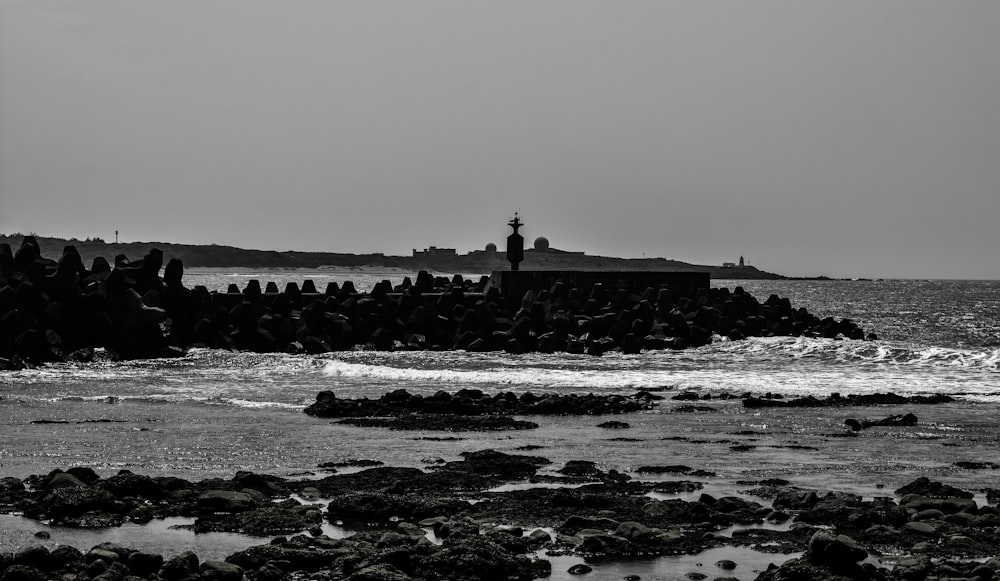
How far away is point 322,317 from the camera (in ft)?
103

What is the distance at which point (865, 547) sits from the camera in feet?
26.9

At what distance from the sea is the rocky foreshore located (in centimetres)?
39

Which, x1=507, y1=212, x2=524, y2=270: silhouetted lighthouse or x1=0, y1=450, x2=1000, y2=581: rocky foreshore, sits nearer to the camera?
x1=0, y1=450, x2=1000, y2=581: rocky foreshore

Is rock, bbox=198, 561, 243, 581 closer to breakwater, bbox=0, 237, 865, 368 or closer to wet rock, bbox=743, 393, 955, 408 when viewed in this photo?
wet rock, bbox=743, 393, 955, 408

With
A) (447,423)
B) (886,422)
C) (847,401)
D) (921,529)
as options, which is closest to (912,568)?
(921,529)

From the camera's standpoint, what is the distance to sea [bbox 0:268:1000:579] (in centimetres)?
1177

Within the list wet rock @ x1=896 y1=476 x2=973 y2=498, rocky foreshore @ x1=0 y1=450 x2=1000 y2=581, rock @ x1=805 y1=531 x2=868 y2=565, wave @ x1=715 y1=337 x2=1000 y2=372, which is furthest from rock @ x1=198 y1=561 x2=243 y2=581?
wave @ x1=715 y1=337 x2=1000 y2=372

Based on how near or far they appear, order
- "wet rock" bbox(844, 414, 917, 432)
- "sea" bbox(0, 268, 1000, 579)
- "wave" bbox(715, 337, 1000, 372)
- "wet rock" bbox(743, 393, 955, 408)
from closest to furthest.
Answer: "sea" bbox(0, 268, 1000, 579) < "wet rock" bbox(844, 414, 917, 432) < "wet rock" bbox(743, 393, 955, 408) < "wave" bbox(715, 337, 1000, 372)

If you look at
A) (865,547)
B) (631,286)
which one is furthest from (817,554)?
(631,286)

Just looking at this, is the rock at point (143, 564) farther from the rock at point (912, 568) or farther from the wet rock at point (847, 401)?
the wet rock at point (847, 401)

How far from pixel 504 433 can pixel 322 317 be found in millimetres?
17414

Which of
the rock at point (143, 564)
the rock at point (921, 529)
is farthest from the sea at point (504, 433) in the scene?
the rock at point (921, 529)

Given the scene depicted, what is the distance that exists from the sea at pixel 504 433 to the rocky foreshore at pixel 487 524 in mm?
395

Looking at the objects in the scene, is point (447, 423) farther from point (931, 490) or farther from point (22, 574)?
point (22, 574)
